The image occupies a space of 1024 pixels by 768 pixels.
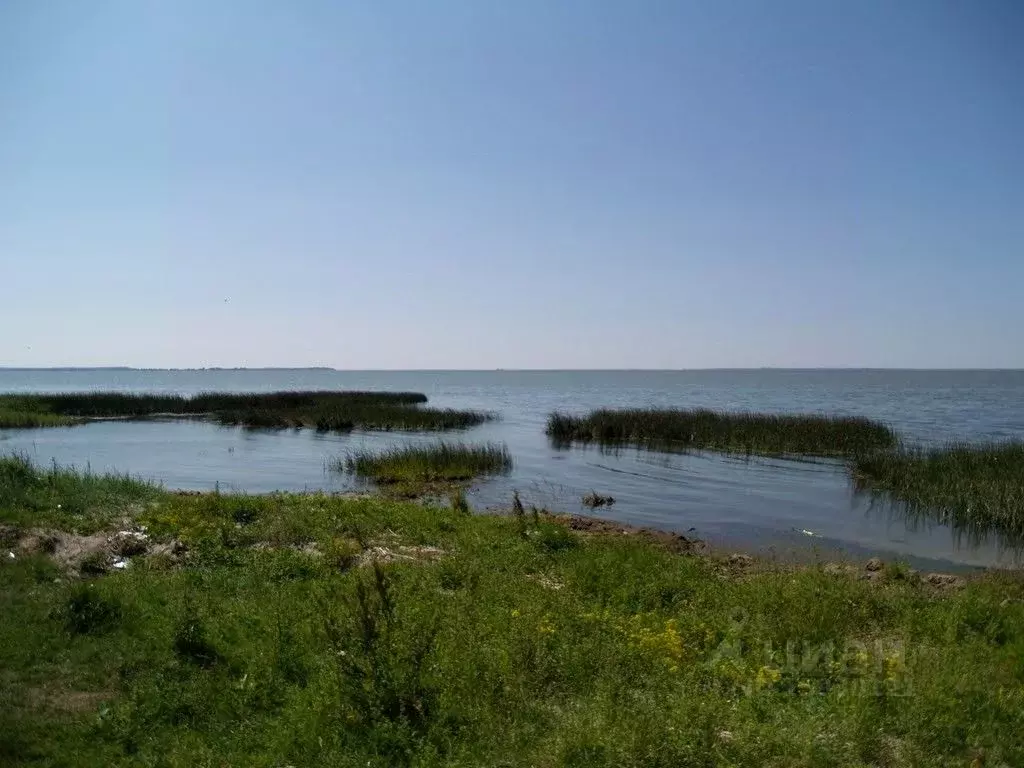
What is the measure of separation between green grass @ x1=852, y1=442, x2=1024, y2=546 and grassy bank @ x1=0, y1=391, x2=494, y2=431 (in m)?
25.5

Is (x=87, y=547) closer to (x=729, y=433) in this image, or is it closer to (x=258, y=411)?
(x=729, y=433)

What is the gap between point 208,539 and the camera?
1155 cm

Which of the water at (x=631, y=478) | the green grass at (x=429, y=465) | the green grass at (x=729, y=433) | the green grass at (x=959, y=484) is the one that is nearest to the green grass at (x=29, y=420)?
the water at (x=631, y=478)

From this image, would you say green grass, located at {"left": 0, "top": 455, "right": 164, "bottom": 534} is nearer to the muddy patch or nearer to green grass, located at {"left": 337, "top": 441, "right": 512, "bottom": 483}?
the muddy patch

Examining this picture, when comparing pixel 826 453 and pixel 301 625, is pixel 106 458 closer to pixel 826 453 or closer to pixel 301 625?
pixel 301 625

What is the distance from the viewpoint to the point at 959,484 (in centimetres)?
2036

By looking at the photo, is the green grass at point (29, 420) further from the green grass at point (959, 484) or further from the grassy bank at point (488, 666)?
the green grass at point (959, 484)

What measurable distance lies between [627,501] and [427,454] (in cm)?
843

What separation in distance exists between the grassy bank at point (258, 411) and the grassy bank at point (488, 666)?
111 ft

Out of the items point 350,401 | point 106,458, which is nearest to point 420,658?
point 106,458

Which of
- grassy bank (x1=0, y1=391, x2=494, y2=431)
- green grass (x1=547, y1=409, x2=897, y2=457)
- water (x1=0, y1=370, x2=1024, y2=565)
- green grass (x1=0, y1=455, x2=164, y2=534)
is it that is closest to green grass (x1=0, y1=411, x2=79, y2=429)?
grassy bank (x1=0, y1=391, x2=494, y2=431)

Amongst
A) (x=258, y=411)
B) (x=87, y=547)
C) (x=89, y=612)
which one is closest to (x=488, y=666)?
(x=89, y=612)

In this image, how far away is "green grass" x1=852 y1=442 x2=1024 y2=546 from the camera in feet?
59.2

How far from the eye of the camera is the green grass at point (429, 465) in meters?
24.7
